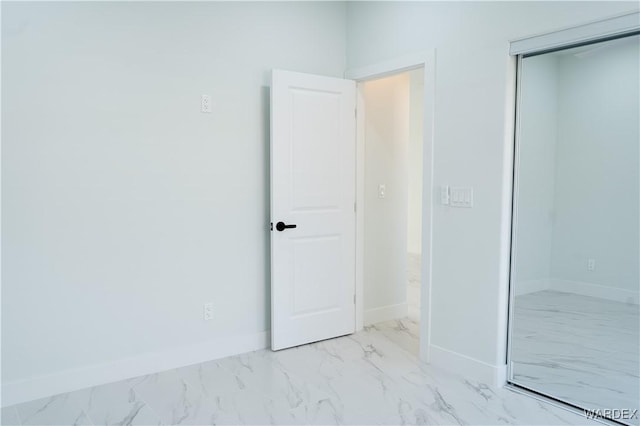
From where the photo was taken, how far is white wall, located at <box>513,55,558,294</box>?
9.49 feet

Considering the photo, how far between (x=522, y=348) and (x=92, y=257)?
2.74 meters

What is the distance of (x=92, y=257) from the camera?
114 inches

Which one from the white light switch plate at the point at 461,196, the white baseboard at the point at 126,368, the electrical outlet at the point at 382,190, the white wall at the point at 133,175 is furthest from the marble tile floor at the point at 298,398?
the electrical outlet at the point at 382,190

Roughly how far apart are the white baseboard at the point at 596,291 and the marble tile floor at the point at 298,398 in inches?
29.3

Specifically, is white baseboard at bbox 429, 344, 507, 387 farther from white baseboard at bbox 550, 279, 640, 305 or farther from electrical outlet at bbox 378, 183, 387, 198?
electrical outlet at bbox 378, 183, 387, 198

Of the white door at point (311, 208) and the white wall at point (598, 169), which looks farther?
the white door at point (311, 208)

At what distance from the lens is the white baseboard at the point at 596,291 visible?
9.24 feet

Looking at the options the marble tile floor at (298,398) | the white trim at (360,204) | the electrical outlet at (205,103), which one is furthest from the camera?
the white trim at (360,204)

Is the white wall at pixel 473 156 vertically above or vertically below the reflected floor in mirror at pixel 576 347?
above

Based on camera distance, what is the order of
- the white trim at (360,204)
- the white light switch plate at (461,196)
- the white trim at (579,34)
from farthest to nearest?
the white trim at (360,204)
the white light switch plate at (461,196)
the white trim at (579,34)

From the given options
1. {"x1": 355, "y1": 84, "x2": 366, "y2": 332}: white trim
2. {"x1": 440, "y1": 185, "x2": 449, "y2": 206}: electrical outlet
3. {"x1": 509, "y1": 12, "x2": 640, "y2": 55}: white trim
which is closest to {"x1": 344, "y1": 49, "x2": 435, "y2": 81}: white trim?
{"x1": 355, "y1": 84, "x2": 366, "y2": 332}: white trim

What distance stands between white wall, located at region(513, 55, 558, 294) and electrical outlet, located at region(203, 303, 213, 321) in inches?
80.1

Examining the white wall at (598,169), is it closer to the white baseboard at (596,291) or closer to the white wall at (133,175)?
the white baseboard at (596,291)

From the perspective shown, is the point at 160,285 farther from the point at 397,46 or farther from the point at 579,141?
the point at 579,141
